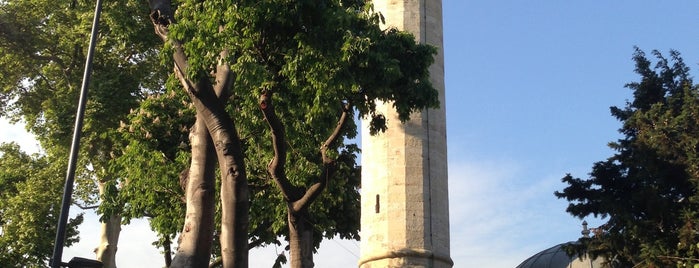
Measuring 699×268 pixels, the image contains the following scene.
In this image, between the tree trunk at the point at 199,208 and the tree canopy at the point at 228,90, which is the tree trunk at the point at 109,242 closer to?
the tree canopy at the point at 228,90

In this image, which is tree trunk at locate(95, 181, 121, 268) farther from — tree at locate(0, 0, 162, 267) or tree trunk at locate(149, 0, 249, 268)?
tree trunk at locate(149, 0, 249, 268)

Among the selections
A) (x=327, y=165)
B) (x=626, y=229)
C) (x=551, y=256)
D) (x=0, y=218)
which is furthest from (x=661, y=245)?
(x=0, y=218)

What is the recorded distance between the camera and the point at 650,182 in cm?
2088

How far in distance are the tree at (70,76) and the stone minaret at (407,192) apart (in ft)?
23.3

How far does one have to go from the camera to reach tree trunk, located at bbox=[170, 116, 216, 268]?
12375 millimetres

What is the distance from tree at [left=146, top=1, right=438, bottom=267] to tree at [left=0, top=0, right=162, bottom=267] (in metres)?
8.01

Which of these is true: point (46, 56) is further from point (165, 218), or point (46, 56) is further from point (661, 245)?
point (661, 245)

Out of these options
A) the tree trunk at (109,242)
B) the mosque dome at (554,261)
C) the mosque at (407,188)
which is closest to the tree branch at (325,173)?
the mosque at (407,188)

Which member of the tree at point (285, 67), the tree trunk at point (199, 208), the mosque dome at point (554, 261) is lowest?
the tree trunk at point (199, 208)

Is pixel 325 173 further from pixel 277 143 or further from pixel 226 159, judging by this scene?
pixel 226 159

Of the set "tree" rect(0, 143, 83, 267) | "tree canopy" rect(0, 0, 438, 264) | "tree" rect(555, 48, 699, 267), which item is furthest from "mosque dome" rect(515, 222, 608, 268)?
"tree" rect(0, 143, 83, 267)

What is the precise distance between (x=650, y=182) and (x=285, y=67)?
479 inches

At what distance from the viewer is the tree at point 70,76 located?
71.4ft

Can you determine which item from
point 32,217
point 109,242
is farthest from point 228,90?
point 32,217
